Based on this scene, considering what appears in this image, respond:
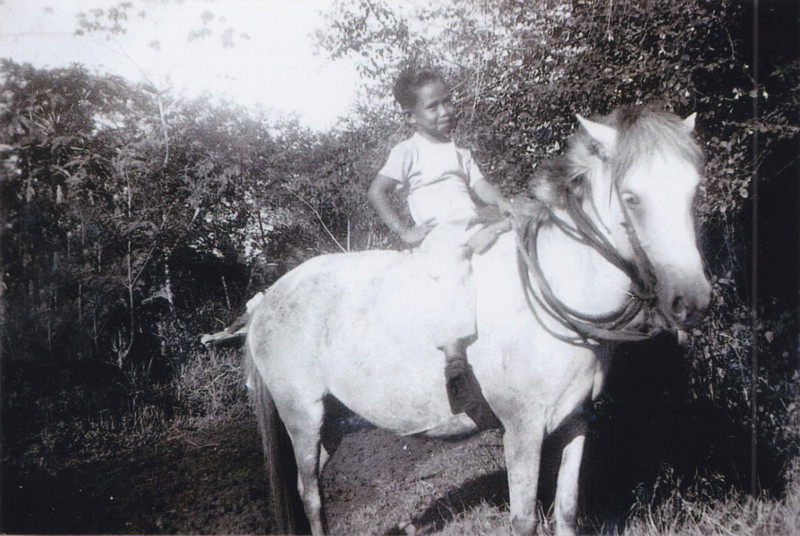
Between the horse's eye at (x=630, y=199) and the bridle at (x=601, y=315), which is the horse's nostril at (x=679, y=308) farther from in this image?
the horse's eye at (x=630, y=199)

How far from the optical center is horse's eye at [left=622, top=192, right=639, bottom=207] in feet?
6.15

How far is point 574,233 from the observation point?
2.18m

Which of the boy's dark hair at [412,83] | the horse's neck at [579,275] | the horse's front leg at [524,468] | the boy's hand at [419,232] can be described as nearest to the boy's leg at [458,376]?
the horse's front leg at [524,468]

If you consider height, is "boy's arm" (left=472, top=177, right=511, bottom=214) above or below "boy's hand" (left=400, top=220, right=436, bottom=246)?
above

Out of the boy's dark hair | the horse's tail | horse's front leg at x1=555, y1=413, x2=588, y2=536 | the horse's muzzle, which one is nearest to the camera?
the horse's muzzle

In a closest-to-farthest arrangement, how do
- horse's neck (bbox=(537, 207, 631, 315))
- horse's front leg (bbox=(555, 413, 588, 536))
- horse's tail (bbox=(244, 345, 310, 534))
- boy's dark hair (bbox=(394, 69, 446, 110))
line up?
horse's neck (bbox=(537, 207, 631, 315))
horse's front leg (bbox=(555, 413, 588, 536))
boy's dark hair (bbox=(394, 69, 446, 110))
horse's tail (bbox=(244, 345, 310, 534))

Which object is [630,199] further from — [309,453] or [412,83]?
[309,453]

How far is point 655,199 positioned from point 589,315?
57 cm

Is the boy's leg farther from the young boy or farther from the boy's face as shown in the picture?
the boy's face

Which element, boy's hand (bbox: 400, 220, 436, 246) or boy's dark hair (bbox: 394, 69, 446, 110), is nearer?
boy's hand (bbox: 400, 220, 436, 246)

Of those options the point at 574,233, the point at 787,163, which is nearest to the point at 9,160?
the point at 574,233

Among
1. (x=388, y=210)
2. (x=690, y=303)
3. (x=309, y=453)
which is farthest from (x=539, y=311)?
(x=309, y=453)

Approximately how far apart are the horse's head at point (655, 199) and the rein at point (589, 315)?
0.12 feet

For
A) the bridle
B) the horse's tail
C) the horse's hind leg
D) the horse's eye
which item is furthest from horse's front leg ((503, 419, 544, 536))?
the horse's tail
